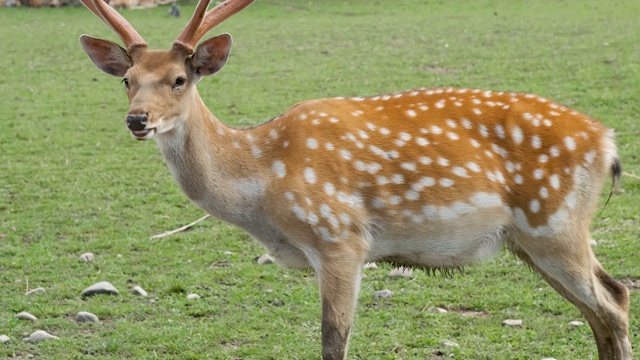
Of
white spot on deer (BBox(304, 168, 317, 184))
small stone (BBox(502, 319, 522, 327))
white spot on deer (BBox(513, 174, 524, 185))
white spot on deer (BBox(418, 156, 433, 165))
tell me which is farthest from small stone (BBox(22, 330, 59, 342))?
white spot on deer (BBox(513, 174, 524, 185))

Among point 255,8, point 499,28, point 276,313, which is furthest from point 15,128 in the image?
point 255,8

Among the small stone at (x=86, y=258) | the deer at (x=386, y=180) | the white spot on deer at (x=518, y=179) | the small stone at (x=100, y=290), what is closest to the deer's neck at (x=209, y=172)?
the deer at (x=386, y=180)

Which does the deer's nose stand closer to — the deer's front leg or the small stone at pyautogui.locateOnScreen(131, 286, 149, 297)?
the deer's front leg

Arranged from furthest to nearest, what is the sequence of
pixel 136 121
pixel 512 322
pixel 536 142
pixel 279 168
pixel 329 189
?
pixel 512 322
pixel 536 142
pixel 279 168
pixel 329 189
pixel 136 121

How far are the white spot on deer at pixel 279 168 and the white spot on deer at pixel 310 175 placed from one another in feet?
0.35

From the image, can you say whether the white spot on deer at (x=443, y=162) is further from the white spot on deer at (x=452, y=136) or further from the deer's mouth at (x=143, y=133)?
the deer's mouth at (x=143, y=133)

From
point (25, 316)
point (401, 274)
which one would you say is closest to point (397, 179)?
point (401, 274)

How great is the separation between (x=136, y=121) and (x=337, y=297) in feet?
4.00

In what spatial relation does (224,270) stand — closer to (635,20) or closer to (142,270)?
(142,270)

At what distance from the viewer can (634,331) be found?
589 centimetres

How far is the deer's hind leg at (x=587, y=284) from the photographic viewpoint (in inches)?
209

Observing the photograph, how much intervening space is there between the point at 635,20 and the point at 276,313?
469 inches

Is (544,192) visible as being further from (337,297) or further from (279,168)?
(279,168)

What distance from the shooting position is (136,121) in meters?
4.82
